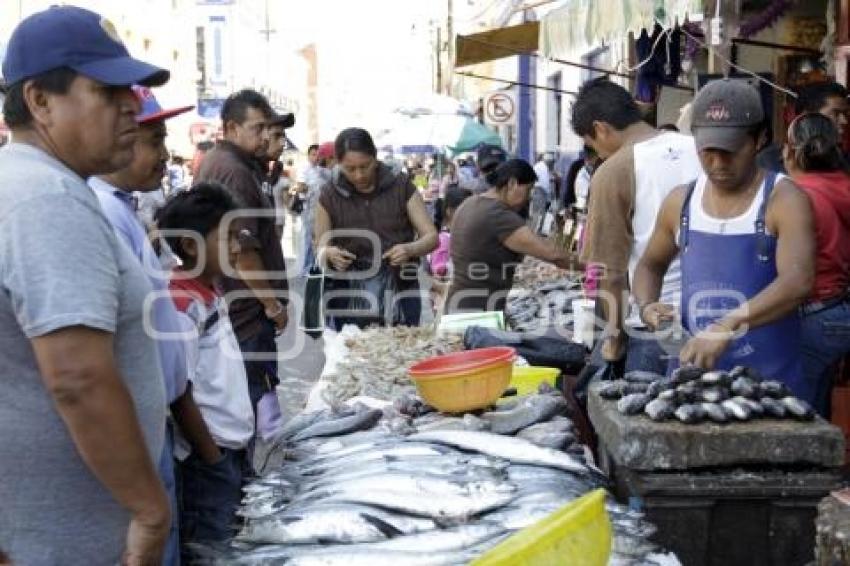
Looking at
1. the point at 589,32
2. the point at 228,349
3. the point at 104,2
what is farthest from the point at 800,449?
the point at 104,2

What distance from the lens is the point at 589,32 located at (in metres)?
7.78

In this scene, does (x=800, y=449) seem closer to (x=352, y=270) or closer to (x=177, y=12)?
(x=352, y=270)

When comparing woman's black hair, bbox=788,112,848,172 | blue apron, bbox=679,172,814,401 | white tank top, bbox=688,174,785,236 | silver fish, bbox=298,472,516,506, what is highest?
woman's black hair, bbox=788,112,848,172

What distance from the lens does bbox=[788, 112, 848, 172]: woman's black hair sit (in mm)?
5301

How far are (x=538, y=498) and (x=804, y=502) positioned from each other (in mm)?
821

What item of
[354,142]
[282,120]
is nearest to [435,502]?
[282,120]

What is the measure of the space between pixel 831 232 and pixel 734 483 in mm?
2289

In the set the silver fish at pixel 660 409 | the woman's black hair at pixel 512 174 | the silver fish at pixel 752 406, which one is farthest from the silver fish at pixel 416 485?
the woman's black hair at pixel 512 174

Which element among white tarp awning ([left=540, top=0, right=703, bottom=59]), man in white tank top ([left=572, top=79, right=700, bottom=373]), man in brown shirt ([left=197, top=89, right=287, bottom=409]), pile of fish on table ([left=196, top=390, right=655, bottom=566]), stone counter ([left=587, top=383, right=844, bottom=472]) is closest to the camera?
pile of fish on table ([left=196, top=390, right=655, bottom=566])

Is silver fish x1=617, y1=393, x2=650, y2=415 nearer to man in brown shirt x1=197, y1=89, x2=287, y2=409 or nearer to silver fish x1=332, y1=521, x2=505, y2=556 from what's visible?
silver fish x1=332, y1=521, x2=505, y2=556

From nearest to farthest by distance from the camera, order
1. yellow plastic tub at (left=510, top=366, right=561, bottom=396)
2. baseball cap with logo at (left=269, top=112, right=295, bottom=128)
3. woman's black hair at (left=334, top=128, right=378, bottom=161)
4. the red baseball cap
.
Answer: yellow plastic tub at (left=510, top=366, right=561, bottom=396), baseball cap with logo at (left=269, top=112, right=295, bottom=128), woman's black hair at (left=334, top=128, right=378, bottom=161), the red baseball cap

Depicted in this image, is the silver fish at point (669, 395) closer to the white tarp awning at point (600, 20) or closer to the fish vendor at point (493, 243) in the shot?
the white tarp awning at point (600, 20)

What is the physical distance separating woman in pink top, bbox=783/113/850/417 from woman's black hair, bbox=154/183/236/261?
2566 mm

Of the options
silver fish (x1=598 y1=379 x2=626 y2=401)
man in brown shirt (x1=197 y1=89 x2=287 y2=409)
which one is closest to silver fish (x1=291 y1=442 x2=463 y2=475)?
silver fish (x1=598 y1=379 x2=626 y2=401)
